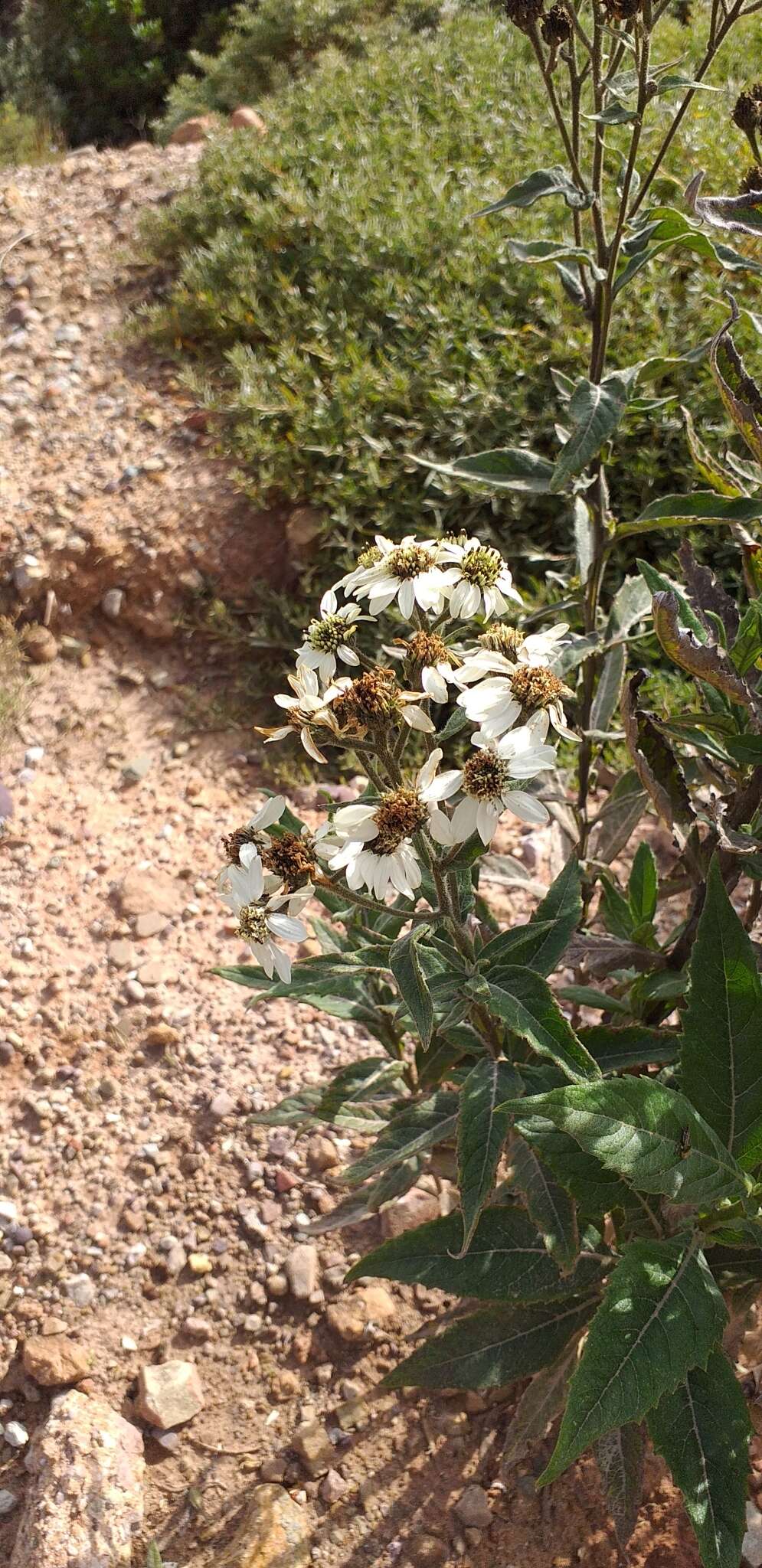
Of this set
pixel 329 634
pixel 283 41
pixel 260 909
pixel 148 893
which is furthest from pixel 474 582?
pixel 283 41

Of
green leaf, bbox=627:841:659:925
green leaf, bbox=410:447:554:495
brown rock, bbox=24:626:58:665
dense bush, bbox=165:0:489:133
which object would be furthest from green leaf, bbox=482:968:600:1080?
dense bush, bbox=165:0:489:133

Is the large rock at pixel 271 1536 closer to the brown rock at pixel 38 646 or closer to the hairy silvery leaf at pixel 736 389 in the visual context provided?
the hairy silvery leaf at pixel 736 389

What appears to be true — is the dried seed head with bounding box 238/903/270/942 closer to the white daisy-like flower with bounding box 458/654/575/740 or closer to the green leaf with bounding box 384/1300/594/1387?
the white daisy-like flower with bounding box 458/654/575/740

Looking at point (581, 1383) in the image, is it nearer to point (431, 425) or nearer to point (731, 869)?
point (731, 869)

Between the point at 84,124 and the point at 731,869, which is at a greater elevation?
the point at 84,124

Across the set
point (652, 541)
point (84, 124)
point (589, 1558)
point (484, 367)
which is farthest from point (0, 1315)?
point (84, 124)

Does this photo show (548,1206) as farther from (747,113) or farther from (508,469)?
(747,113)
